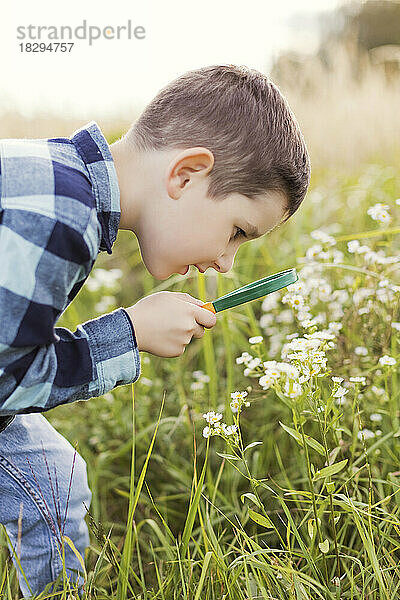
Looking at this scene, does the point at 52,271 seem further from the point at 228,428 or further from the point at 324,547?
the point at 324,547

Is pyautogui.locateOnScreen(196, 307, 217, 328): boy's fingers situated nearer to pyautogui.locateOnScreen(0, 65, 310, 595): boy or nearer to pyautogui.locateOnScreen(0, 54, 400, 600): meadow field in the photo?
pyautogui.locateOnScreen(0, 65, 310, 595): boy

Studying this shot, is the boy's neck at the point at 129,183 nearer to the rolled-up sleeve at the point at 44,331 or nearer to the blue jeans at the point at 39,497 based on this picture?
the rolled-up sleeve at the point at 44,331

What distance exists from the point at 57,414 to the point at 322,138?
2104 millimetres

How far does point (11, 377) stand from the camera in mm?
1115

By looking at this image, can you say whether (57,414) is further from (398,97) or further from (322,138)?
(398,97)

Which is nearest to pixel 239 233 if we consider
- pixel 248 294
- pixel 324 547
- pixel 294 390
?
pixel 248 294

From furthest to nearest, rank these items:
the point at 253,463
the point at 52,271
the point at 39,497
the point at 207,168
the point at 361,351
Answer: the point at 253,463, the point at 361,351, the point at 39,497, the point at 207,168, the point at 52,271

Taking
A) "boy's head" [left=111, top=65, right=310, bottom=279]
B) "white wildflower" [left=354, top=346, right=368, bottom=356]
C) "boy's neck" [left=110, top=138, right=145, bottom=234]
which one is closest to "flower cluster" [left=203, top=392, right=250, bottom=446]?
"boy's head" [left=111, top=65, right=310, bottom=279]

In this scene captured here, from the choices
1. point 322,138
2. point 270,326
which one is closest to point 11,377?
point 270,326

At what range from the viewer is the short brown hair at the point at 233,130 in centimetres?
132

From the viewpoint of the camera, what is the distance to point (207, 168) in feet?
4.24

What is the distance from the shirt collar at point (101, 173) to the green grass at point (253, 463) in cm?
34

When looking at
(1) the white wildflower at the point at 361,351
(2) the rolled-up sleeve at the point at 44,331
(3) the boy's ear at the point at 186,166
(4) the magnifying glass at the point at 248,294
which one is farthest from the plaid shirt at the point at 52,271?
(1) the white wildflower at the point at 361,351

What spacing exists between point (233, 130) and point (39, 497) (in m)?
0.83
